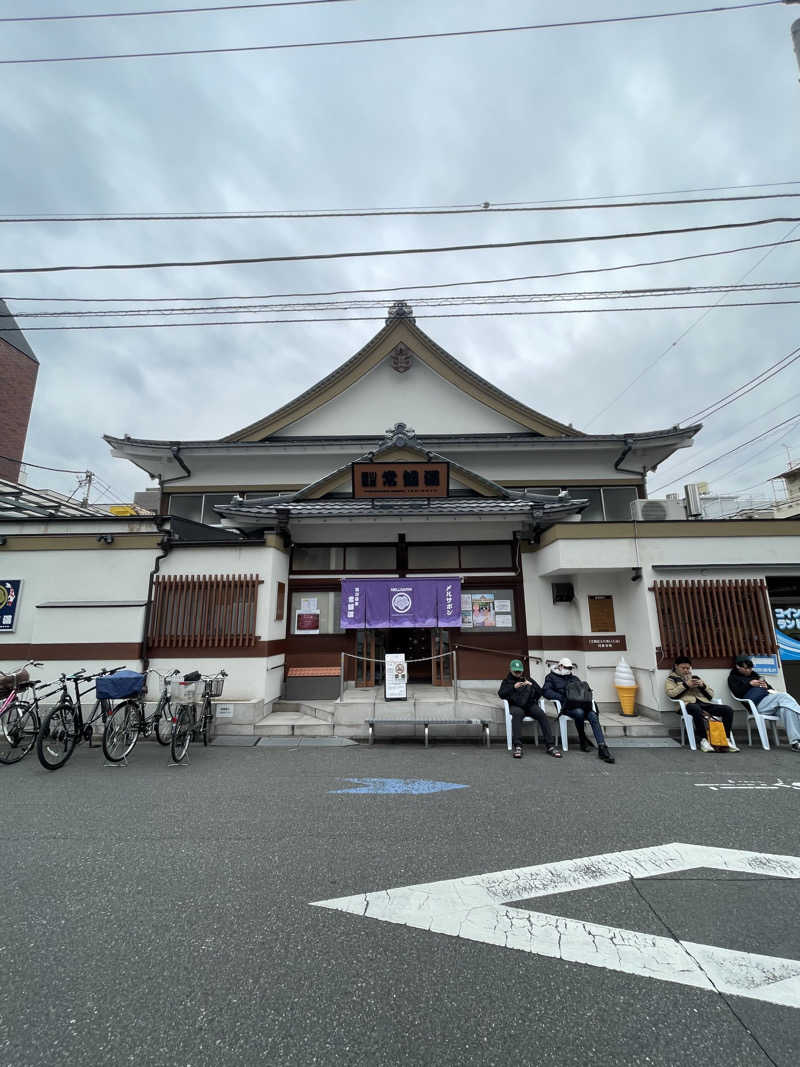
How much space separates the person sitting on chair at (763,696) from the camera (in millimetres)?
7246

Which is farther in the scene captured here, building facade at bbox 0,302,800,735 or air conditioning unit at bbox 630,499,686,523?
air conditioning unit at bbox 630,499,686,523

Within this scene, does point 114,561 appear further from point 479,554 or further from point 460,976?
point 460,976

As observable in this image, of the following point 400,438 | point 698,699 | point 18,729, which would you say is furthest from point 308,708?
point 698,699

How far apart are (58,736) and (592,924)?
7.29 m

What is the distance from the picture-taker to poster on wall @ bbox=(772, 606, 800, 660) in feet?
27.8

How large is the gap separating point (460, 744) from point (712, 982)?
5429 millimetres

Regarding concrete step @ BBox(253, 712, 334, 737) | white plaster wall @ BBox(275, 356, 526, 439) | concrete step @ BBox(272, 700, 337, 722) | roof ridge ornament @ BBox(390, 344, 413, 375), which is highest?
roof ridge ornament @ BBox(390, 344, 413, 375)

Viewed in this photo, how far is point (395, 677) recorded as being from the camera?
356 inches

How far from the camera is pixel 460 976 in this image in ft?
8.00

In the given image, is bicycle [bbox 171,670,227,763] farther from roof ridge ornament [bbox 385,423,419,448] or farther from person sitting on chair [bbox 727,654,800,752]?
person sitting on chair [bbox 727,654,800,752]

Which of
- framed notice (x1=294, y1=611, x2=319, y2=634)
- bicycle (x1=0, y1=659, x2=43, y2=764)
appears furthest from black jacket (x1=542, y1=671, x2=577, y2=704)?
bicycle (x1=0, y1=659, x2=43, y2=764)

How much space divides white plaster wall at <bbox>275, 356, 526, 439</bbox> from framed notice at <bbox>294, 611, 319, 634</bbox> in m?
6.02

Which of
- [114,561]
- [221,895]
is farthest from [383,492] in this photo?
[221,895]

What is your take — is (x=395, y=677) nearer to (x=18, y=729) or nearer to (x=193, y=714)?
(x=193, y=714)
